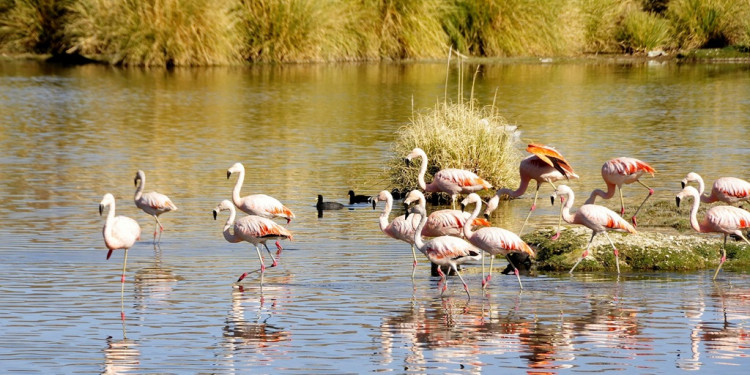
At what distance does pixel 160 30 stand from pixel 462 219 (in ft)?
109

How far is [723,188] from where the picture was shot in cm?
1398

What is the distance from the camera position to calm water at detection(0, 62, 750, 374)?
9688mm

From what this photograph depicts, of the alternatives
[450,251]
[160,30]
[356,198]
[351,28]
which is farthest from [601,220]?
[351,28]

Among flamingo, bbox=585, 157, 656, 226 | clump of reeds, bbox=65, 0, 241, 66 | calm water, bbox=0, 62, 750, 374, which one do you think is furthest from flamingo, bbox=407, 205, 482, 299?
clump of reeds, bbox=65, 0, 241, 66

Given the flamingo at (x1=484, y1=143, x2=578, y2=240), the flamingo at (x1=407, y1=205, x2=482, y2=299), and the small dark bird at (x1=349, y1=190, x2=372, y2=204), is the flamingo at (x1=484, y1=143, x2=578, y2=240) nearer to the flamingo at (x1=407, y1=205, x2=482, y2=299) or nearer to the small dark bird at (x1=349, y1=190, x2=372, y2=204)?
the small dark bird at (x1=349, y1=190, x2=372, y2=204)

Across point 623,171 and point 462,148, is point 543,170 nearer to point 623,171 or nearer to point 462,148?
point 623,171

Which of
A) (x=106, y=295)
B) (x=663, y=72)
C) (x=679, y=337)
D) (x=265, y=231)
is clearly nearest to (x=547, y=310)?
(x=679, y=337)

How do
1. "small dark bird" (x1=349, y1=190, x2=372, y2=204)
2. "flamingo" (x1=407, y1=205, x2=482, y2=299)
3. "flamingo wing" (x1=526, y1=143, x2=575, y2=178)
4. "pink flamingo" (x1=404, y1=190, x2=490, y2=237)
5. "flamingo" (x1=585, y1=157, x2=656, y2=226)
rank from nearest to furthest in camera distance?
"flamingo" (x1=407, y1=205, x2=482, y2=299) → "pink flamingo" (x1=404, y1=190, x2=490, y2=237) → "flamingo wing" (x1=526, y1=143, x2=575, y2=178) → "flamingo" (x1=585, y1=157, x2=656, y2=226) → "small dark bird" (x1=349, y1=190, x2=372, y2=204)

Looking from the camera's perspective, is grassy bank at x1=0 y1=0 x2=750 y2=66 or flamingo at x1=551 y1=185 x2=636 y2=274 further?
grassy bank at x1=0 y1=0 x2=750 y2=66

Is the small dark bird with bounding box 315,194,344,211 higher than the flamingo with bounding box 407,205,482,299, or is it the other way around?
the flamingo with bounding box 407,205,482,299

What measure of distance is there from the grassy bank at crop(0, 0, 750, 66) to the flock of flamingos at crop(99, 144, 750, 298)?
30434 mm

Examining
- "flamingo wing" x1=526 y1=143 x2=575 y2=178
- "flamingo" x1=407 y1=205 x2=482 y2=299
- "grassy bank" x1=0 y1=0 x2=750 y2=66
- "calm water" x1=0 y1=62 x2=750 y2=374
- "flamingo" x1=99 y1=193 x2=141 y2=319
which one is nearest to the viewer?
"calm water" x1=0 y1=62 x2=750 y2=374

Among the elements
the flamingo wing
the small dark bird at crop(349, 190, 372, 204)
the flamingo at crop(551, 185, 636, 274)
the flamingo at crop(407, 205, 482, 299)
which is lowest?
the small dark bird at crop(349, 190, 372, 204)

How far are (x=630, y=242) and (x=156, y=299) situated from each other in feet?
16.0
